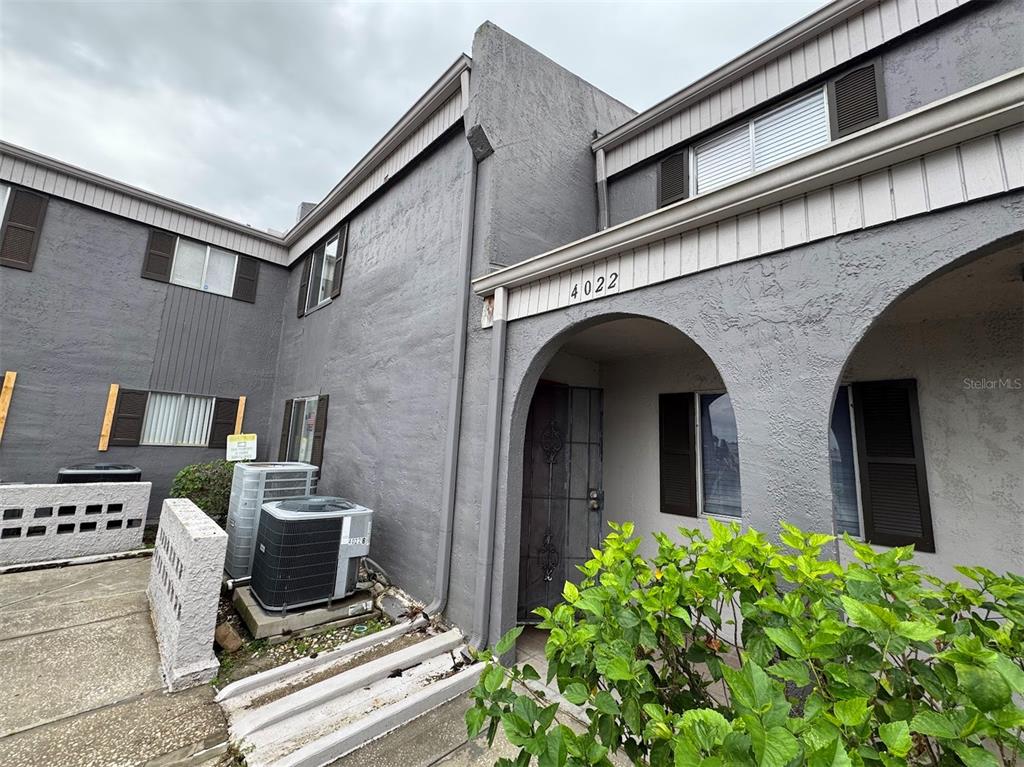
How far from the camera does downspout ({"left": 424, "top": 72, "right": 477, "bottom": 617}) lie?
3.71 m

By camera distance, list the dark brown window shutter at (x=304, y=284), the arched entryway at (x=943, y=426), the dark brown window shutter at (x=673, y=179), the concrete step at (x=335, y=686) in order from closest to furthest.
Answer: the concrete step at (x=335, y=686)
the arched entryway at (x=943, y=426)
the dark brown window shutter at (x=673, y=179)
the dark brown window shutter at (x=304, y=284)

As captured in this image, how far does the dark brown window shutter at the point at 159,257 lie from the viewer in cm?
692

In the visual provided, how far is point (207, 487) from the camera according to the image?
19.1 ft

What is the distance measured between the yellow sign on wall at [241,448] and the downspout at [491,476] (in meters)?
4.44

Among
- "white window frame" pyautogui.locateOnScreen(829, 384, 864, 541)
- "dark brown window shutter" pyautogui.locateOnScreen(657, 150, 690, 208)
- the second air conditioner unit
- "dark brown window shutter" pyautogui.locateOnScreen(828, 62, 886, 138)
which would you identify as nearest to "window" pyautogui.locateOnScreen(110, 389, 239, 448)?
the second air conditioner unit

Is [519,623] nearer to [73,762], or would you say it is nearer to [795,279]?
[73,762]

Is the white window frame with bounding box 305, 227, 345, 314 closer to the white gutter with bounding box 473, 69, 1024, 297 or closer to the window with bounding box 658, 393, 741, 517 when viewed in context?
the white gutter with bounding box 473, 69, 1024, 297

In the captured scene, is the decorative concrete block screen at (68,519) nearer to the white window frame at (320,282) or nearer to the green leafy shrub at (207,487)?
the green leafy shrub at (207,487)

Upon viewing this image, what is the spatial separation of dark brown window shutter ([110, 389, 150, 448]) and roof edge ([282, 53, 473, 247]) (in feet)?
12.8

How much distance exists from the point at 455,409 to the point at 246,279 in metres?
6.45

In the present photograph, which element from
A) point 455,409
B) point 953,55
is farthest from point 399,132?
point 953,55

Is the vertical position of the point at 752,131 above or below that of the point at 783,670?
above

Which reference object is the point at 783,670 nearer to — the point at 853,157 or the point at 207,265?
the point at 853,157

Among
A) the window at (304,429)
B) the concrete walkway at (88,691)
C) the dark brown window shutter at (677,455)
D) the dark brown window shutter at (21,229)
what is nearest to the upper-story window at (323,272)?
the window at (304,429)
